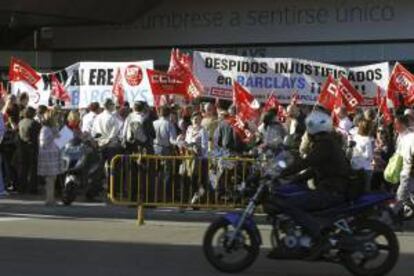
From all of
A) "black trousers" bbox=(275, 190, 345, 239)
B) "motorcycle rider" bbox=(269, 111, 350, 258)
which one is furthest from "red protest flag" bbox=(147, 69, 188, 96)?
"black trousers" bbox=(275, 190, 345, 239)

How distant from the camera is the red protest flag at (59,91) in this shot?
20609 mm

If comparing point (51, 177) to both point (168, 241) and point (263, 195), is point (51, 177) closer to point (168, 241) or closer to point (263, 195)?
point (168, 241)

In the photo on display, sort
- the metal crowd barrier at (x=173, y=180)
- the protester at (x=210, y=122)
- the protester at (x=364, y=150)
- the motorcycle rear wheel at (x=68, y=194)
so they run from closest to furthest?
the metal crowd barrier at (x=173, y=180) < the protester at (x=364, y=150) < the protester at (x=210, y=122) < the motorcycle rear wheel at (x=68, y=194)

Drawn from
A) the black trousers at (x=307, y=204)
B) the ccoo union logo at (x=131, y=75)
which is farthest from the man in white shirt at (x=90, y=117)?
the black trousers at (x=307, y=204)

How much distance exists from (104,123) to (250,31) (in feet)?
44.3

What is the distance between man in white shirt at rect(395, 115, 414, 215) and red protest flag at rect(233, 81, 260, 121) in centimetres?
498

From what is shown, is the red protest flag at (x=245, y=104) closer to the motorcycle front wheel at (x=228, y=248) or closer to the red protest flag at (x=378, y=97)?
the red protest flag at (x=378, y=97)

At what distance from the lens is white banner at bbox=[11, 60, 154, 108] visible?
794 inches

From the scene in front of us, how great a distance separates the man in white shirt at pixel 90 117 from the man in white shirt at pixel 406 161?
22.4 feet

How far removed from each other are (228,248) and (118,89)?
10701mm

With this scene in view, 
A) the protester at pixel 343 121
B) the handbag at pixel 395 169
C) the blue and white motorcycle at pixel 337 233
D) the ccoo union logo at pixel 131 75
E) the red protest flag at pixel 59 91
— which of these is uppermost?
the ccoo union logo at pixel 131 75

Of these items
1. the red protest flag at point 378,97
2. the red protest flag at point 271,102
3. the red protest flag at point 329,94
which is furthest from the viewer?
the red protest flag at point 271,102

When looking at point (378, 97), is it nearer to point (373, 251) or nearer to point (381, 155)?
point (381, 155)

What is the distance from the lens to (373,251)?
9656 mm
